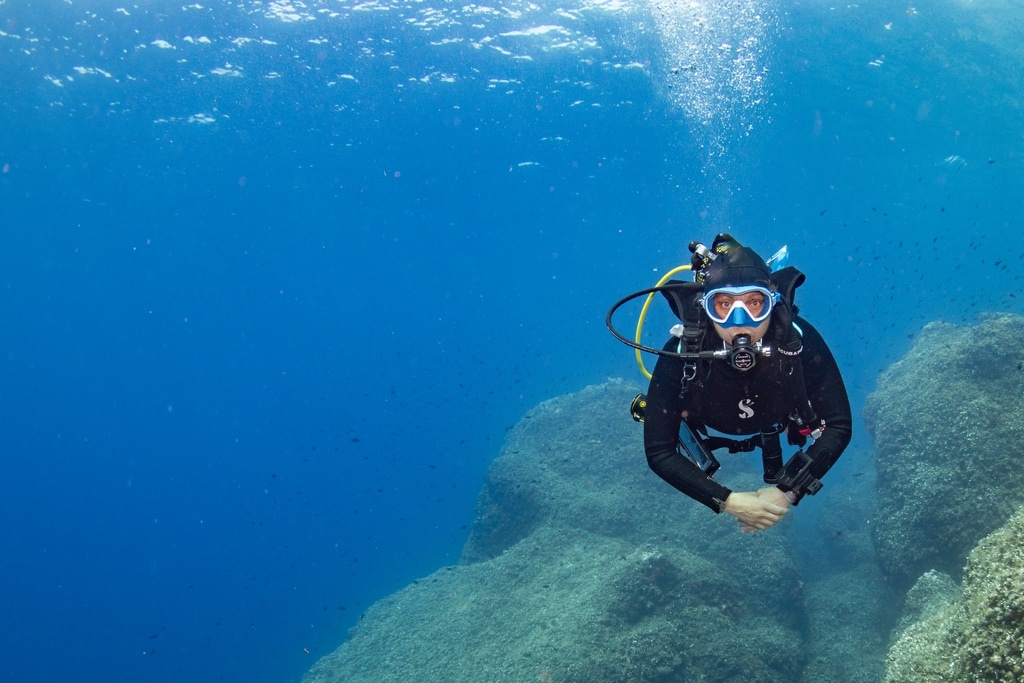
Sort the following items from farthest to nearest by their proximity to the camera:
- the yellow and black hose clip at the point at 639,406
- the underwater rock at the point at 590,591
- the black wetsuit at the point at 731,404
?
the underwater rock at the point at 590,591
the yellow and black hose clip at the point at 639,406
the black wetsuit at the point at 731,404

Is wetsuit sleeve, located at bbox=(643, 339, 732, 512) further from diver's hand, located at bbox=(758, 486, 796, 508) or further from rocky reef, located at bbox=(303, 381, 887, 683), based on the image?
rocky reef, located at bbox=(303, 381, 887, 683)

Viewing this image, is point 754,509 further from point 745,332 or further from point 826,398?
point 745,332

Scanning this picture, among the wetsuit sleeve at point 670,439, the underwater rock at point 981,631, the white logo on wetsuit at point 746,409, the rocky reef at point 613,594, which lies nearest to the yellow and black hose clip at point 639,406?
the wetsuit sleeve at point 670,439

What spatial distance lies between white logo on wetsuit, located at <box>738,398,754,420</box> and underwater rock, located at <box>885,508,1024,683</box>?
1770 mm

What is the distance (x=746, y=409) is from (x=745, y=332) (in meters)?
0.51

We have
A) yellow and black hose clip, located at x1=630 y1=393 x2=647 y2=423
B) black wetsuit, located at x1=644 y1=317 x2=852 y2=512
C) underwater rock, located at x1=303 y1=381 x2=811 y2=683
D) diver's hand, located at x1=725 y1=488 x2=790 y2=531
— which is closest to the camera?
diver's hand, located at x1=725 y1=488 x2=790 y2=531

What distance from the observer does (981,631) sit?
3.37 metres

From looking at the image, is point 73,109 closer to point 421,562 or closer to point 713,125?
point 421,562

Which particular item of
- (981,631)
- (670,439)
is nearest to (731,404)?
(670,439)

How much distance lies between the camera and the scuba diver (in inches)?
122

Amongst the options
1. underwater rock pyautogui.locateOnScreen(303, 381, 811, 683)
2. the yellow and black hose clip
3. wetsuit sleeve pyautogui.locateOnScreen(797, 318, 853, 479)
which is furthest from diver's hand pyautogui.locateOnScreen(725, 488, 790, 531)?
underwater rock pyautogui.locateOnScreen(303, 381, 811, 683)

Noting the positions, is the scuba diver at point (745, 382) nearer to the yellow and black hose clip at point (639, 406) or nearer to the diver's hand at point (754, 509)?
the diver's hand at point (754, 509)

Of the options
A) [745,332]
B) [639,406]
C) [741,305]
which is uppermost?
[741,305]

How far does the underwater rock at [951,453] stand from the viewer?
27.9 feet
